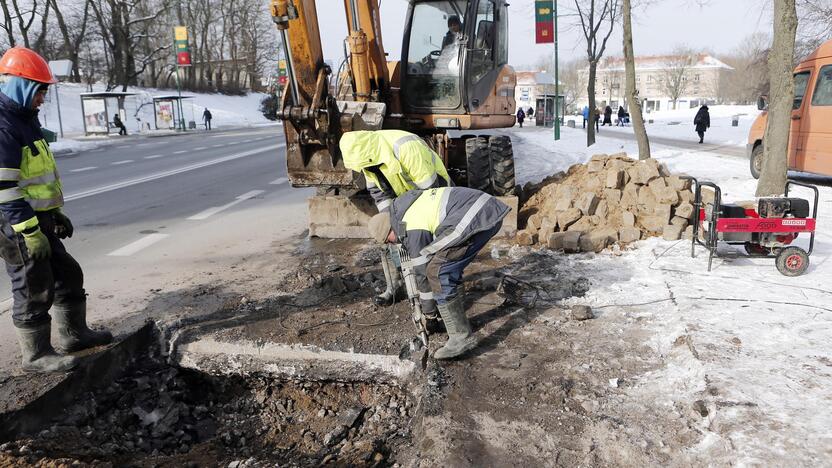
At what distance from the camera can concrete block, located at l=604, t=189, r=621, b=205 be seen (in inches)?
276

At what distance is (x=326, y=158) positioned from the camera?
6.57m

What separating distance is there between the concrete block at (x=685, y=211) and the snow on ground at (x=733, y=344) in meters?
0.40

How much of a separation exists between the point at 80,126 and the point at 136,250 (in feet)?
117

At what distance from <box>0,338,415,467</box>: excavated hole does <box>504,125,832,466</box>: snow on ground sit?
164 cm

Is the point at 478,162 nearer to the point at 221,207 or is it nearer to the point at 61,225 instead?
the point at 221,207

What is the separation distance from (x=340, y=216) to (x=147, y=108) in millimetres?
43296

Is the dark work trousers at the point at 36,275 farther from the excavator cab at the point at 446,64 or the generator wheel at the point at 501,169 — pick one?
the generator wheel at the point at 501,169

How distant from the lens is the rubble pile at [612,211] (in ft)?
21.2

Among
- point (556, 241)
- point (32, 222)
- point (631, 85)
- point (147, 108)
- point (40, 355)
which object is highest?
point (147, 108)

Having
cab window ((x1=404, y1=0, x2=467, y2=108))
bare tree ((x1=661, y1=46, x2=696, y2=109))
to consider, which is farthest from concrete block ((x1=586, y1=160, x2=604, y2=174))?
bare tree ((x1=661, y1=46, x2=696, y2=109))

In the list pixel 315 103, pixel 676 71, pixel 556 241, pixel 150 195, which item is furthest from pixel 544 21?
pixel 676 71

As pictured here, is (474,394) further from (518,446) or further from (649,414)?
(649,414)

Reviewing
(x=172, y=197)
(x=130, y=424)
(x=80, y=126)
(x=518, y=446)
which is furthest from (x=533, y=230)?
(x=80, y=126)

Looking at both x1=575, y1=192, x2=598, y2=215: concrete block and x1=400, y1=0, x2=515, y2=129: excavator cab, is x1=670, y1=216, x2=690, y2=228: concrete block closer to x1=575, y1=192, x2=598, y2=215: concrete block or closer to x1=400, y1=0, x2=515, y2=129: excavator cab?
x1=575, y1=192, x2=598, y2=215: concrete block
